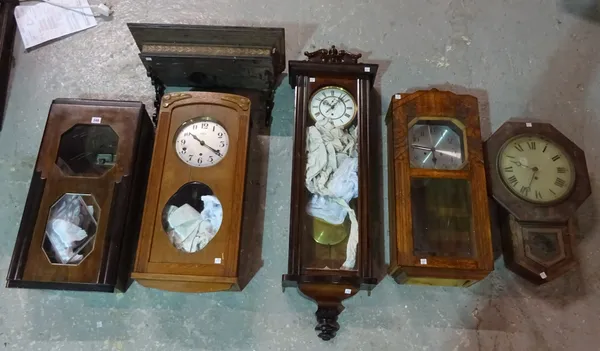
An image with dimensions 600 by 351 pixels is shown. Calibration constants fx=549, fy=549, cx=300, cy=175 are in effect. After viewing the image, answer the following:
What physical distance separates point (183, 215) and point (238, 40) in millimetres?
585

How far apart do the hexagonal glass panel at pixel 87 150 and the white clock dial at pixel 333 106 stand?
2.16 ft

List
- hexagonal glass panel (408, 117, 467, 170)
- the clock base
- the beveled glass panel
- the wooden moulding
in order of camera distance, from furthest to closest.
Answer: the wooden moulding < hexagonal glass panel (408, 117, 467, 170) < the beveled glass panel < the clock base

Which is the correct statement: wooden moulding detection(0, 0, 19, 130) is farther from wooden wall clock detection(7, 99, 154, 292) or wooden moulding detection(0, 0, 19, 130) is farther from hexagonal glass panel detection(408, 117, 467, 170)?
hexagonal glass panel detection(408, 117, 467, 170)

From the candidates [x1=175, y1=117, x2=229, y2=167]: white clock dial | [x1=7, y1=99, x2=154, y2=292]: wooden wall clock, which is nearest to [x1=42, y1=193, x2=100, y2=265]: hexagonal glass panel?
[x1=7, y1=99, x2=154, y2=292]: wooden wall clock

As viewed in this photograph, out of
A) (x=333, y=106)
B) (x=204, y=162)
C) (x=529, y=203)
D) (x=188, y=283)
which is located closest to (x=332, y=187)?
(x=333, y=106)

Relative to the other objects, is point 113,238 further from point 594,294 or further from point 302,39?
point 594,294

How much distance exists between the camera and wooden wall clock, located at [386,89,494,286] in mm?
1637

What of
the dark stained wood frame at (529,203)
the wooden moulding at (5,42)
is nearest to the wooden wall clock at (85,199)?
the wooden moulding at (5,42)

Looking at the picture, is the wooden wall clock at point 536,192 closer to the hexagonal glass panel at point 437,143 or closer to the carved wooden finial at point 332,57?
the hexagonal glass panel at point 437,143

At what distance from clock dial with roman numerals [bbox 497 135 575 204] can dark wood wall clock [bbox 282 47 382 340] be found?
0.44 m

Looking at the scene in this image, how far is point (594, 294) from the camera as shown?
1783 mm

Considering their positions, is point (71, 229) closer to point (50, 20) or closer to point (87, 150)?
point (87, 150)

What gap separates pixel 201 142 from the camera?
1713 millimetres

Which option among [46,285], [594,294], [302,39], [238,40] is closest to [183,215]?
[46,285]
